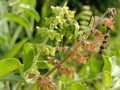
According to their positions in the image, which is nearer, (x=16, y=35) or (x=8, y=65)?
(x=8, y=65)

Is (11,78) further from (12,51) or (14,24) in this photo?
(14,24)

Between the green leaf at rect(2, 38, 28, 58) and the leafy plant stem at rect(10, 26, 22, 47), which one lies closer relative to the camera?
the green leaf at rect(2, 38, 28, 58)

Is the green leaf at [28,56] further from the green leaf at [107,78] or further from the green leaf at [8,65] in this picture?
the green leaf at [107,78]

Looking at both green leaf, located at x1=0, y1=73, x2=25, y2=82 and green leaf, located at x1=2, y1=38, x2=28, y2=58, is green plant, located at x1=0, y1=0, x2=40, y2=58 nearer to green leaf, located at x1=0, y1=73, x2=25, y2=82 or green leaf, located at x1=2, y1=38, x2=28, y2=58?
green leaf, located at x1=2, y1=38, x2=28, y2=58

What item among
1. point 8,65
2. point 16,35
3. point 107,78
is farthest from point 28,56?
point 16,35

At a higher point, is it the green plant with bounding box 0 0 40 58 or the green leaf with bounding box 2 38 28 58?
the green plant with bounding box 0 0 40 58

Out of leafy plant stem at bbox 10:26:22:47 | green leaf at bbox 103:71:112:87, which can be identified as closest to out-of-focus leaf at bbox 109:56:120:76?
green leaf at bbox 103:71:112:87

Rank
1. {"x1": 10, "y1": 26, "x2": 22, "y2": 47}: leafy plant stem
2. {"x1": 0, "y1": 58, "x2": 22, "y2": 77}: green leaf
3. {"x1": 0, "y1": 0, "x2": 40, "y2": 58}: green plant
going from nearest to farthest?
{"x1": 0, "y1": 58, "x2": 22, "y2": 77}: green leaf → {"x1": 0, "y1": 0, "x2": 40, "y2": 58}: green plant → {"x1": 10, "y1": 26, "x2": 22, "y2": 47}: leafy plant stem

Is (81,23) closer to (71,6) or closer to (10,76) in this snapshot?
(71,6)

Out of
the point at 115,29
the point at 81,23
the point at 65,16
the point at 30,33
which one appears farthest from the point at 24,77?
the point at 115,29
